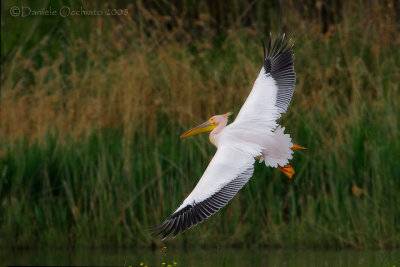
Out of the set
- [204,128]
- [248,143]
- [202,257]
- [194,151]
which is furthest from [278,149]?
[194,151]

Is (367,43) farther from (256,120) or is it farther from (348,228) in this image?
(256,120)

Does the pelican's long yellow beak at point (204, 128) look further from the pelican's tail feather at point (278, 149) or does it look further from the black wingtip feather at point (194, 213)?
the black wingtip feather at point (194, 213)

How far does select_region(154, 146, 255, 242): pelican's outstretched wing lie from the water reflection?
133 centimetres

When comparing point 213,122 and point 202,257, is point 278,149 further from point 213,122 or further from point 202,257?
point 202,257

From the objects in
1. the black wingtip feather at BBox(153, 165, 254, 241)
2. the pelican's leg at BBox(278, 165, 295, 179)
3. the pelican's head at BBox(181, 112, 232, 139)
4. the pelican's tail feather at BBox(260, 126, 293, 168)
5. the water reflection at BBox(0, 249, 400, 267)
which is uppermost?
the pelican's head at BBox(181, 112, 232, 139)

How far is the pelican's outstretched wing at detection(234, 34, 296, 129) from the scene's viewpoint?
19.7ft

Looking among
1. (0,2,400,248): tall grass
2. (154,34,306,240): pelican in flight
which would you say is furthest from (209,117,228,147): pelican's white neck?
(0,2,400,248): tall grass

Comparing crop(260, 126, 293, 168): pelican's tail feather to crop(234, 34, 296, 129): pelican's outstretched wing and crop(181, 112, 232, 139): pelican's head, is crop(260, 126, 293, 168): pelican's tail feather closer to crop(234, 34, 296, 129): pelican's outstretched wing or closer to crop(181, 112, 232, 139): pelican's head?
crop(234, 34, 296, 129): pelican's outstretched wing

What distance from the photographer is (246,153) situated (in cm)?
553

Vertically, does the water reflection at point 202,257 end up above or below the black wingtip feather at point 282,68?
below

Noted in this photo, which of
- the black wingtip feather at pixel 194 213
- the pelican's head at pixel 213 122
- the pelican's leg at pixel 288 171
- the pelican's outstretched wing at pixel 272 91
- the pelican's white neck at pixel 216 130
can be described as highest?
the pelican's outstretched wing at pixel 272 91

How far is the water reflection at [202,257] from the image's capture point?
6.57m

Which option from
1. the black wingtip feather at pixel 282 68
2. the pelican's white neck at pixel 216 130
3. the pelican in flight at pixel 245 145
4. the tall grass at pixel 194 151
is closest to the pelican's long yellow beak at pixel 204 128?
the pelican in flight at pixel 245 145


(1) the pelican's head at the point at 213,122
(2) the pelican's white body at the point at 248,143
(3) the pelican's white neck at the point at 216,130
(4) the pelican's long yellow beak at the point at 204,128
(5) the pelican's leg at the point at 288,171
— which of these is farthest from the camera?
(4) the pelican's long yellow beak at the point at 204,128
